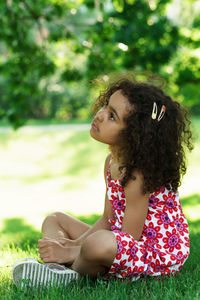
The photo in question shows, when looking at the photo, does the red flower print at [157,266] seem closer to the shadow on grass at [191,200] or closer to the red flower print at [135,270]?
the red flower print at [135,270]

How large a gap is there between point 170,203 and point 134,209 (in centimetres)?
28

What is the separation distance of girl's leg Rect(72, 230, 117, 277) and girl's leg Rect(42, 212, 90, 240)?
→ 0.52 meters

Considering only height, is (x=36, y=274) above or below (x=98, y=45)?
below

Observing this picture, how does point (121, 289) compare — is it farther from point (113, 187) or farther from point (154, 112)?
point (154, 112)

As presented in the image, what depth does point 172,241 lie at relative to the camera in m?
2.34

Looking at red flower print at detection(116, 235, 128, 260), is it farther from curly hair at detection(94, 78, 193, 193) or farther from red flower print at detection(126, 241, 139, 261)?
curly hair at detection(94, 78, 193, 193)

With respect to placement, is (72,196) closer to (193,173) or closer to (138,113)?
(193,173)

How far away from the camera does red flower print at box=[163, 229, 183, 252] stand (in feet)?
7.63

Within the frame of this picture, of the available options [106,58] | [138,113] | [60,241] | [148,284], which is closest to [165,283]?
[148,284]

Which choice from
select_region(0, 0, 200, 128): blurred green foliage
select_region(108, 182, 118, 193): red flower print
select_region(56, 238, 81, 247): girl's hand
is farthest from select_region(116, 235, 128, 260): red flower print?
select_region(0, 0, 200, 128): blurred green foliage

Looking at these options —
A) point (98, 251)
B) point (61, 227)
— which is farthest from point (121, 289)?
point (61, 227)

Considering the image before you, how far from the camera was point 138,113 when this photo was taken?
7.68ft

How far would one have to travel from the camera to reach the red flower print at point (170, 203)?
94.7 inches

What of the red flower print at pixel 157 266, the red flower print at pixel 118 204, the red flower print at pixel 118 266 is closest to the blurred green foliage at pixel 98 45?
the red flower print at pixel 118 204
